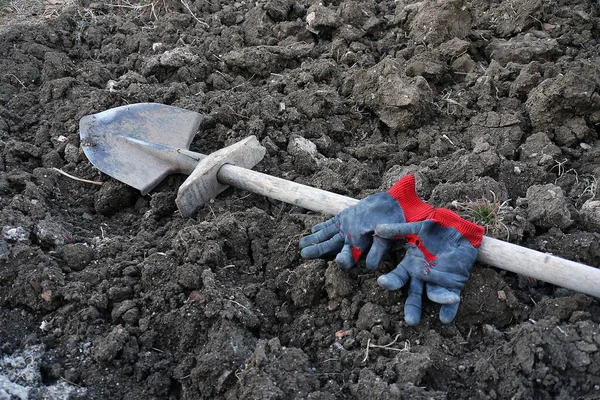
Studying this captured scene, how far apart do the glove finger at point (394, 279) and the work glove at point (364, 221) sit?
0.12 m

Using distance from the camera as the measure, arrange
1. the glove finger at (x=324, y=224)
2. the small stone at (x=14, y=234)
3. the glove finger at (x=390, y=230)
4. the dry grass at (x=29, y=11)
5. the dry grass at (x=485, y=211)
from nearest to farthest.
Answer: the glove finger at (x=390, y=230)
the dry grass at (x=485, y=211)
the glove finger at (x=324, y=224)
the small stone at (x=14, y=234)
the dry grass at (x=29, y=11)

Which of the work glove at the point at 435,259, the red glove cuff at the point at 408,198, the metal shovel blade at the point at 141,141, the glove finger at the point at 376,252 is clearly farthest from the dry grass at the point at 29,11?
the work glove at the point at 435,259

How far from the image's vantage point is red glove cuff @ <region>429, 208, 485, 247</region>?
256 cm

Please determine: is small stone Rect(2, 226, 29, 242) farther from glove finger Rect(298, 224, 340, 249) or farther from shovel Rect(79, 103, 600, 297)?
glove finger Rect(298, 224, 340, 249)

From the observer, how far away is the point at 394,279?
2537 millimetres

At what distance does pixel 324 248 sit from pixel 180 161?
4.20ft

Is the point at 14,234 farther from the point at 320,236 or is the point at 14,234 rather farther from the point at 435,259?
the point at 435,259

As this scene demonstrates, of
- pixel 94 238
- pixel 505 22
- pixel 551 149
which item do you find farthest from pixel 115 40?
pixel 551 149

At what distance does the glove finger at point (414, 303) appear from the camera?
247 cm

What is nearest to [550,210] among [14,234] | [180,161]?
[180,161]

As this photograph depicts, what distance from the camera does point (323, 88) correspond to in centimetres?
404

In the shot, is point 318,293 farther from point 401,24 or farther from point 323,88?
point 401,24

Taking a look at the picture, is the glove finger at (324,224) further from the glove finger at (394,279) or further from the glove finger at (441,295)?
the glove finger at (441,295)

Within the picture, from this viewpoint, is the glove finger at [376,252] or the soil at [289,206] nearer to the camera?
the soil at [289,206]
